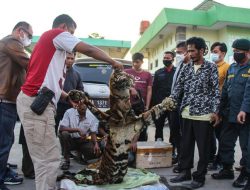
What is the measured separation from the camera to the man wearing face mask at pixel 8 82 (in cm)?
415

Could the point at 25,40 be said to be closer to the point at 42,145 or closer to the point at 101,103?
the point at 42,145

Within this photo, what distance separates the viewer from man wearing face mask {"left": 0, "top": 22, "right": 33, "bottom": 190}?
4.15 metres

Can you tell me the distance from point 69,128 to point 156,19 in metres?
13.6

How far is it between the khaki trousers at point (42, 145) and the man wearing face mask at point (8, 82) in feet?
3.01

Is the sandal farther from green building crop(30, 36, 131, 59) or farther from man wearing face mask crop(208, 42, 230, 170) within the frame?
green building crop(30, 36, 131, 59)

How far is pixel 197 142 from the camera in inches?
179

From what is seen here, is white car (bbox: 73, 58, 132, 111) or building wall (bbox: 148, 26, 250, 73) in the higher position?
building wall (bbox: 148, 26, 250, 73)

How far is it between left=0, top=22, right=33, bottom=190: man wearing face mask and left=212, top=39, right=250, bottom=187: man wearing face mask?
2813mm

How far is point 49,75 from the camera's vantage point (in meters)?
3.43

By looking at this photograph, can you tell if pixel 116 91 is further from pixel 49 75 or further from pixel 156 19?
pixel 156 19

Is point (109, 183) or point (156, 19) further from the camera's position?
point (156, 19)

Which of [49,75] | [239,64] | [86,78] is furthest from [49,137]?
[86,78]

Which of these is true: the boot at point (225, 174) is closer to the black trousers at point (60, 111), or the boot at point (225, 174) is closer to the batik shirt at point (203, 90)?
the batik shirt at point (203, 90)

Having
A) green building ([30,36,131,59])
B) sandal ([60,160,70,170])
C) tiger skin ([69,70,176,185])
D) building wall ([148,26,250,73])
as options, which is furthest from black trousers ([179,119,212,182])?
green building ([30,36,131,59])
